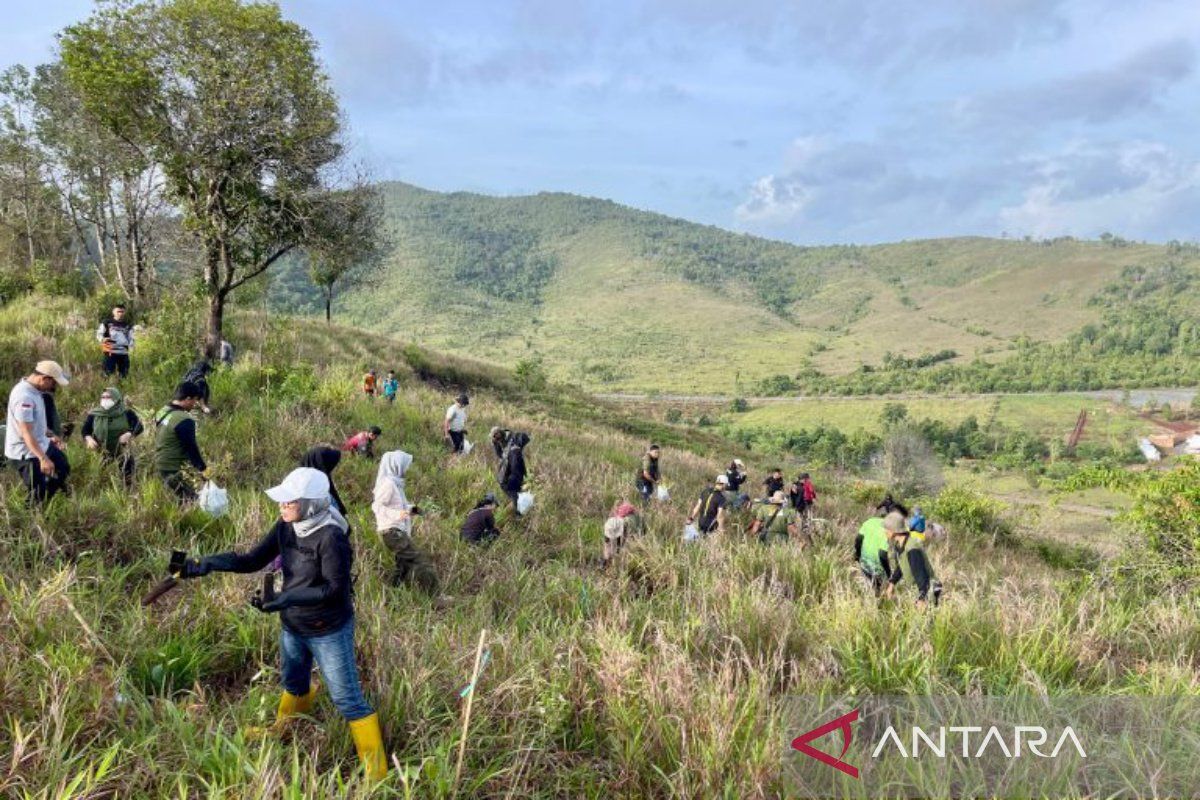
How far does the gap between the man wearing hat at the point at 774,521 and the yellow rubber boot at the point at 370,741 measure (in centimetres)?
623

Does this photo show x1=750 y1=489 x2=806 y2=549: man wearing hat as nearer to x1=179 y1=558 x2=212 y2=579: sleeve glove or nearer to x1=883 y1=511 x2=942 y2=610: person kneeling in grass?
x1=883 y1=511 x2=942 y2=610: person kneeling in grass

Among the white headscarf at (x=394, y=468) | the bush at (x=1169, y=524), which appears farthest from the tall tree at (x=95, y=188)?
the bush at (x=1169, y=524)

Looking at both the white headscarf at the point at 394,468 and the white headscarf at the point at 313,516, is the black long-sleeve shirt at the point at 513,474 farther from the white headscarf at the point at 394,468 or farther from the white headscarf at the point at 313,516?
the white headscarf at the point at 313,516

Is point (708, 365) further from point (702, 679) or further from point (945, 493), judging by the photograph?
point (702, 679)

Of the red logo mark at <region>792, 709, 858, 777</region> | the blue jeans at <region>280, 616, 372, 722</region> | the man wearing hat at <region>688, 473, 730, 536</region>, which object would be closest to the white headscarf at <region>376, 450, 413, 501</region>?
the blue jeans at <region>280, 616, 372, 722</region>

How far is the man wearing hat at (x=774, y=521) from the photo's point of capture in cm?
840

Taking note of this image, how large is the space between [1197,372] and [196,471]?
15279cm

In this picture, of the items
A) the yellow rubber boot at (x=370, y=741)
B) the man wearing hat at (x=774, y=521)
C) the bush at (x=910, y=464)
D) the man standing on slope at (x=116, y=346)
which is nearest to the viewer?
the yellow rubber boot at (x=370, y=741)

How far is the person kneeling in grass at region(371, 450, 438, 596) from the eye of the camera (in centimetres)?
542

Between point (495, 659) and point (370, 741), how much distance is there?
787 millimetres

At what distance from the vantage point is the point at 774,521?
850 cm

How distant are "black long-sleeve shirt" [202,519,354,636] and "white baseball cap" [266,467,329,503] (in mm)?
193

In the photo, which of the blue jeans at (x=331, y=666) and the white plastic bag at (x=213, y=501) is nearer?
the blue jeans at (x=331, y=666)

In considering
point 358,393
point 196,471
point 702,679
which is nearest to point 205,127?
point 358,393
